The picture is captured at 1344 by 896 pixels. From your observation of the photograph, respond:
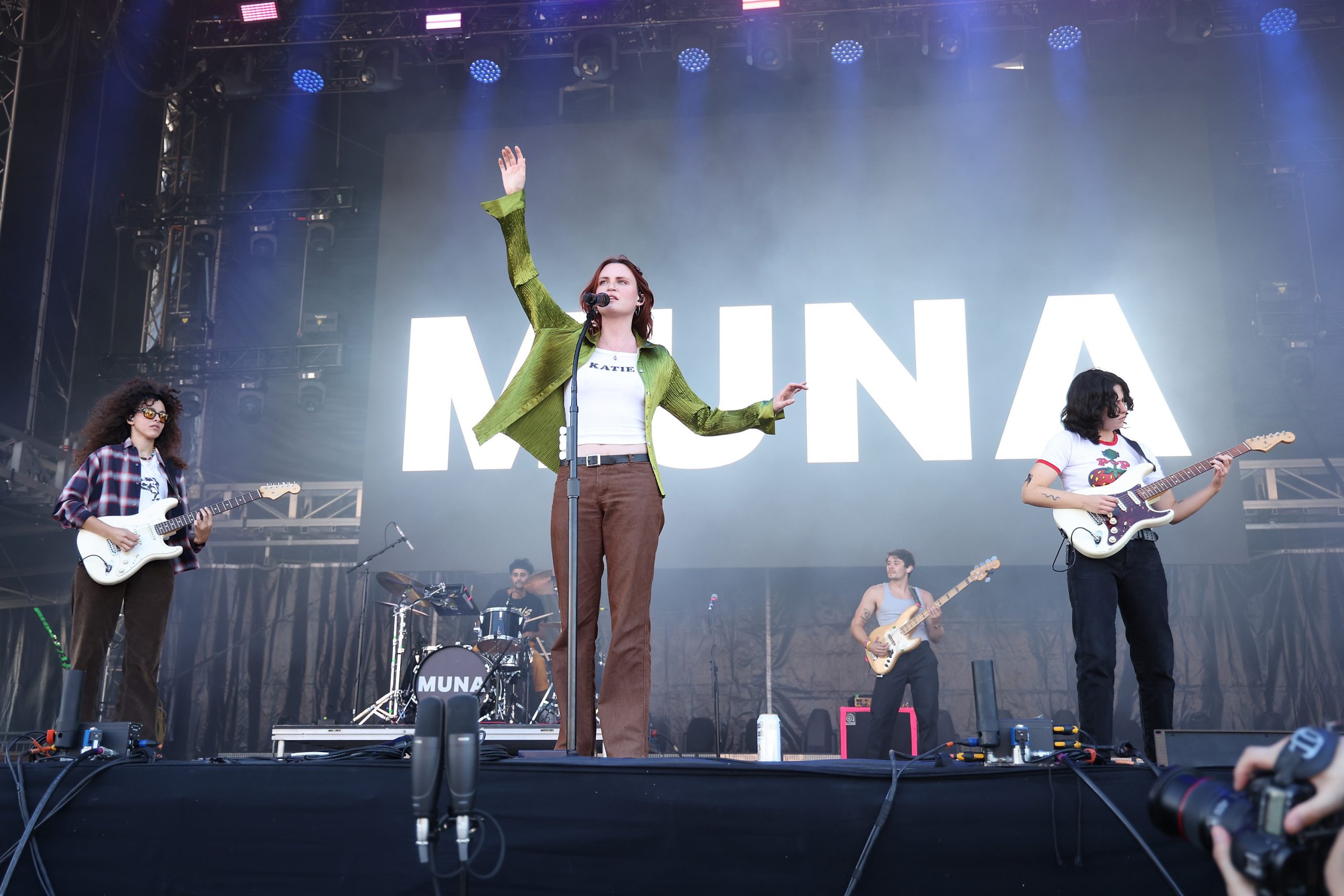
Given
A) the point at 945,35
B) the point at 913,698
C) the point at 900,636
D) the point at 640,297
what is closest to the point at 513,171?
the point at 640,297

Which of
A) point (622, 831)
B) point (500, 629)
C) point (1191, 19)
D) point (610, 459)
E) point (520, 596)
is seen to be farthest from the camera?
point (520, 596)

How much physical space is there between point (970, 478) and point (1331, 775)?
6.03 m

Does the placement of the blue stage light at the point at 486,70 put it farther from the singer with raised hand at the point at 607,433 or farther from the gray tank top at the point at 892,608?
the singer with raised hand at the point at 607,433

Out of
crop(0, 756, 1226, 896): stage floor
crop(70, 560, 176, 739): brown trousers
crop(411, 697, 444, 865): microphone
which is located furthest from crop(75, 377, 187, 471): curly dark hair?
crop(411, 697, 444, 865): microphone

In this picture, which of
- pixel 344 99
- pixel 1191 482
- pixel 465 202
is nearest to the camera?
pixel 1191 482

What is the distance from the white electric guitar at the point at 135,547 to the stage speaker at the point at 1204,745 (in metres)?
3.89

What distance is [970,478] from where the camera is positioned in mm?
7203

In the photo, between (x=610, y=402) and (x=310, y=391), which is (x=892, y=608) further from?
(x=310, y=391)

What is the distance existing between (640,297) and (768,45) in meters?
5.09

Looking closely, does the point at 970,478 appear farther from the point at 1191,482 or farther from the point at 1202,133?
the point at 1202,133

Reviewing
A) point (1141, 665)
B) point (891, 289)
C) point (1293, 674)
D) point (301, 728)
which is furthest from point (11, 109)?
point (1293, 674)

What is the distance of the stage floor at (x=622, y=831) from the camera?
7.69 ft

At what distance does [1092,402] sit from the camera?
404 centimetres

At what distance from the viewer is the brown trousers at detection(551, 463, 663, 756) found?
125 inches
